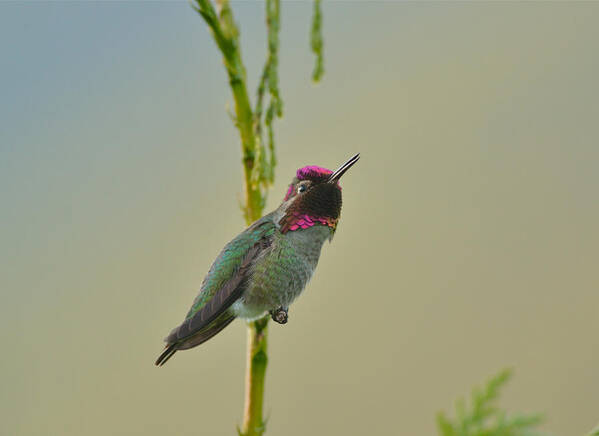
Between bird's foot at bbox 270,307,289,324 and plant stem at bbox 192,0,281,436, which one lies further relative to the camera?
bird's foot at bbox 270,307,289,324

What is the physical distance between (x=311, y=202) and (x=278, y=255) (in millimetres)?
165

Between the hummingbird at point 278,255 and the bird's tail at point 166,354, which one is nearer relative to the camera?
the bird's tail at point 166,354

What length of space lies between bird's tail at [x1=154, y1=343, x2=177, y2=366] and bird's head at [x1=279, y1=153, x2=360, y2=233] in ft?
1.48

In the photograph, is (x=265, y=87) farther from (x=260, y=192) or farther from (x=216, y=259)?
(x=216, y=259)

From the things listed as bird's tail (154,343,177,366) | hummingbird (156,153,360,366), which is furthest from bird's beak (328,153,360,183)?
bird's tail (154,343,177,366)

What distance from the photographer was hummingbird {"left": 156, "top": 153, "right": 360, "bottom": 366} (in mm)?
1423

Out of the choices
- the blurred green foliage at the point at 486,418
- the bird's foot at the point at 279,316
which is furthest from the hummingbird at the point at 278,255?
the blurred green foliage at the point at 486,418

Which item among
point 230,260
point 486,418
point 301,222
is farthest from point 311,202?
point 486,418

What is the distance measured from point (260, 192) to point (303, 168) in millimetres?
222

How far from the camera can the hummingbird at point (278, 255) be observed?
56.0 inches

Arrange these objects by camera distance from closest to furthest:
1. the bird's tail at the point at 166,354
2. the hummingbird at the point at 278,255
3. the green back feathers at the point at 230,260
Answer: the bird's tail at the point at 166,354 < the hummingbird at the point at 278,255 < the green back feathers at the point at 230,260

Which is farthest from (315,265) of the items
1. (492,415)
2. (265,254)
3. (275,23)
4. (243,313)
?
(492,415)

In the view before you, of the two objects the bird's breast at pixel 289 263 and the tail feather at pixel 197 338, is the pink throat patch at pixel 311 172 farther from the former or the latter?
the tail feather at pixel 197 338

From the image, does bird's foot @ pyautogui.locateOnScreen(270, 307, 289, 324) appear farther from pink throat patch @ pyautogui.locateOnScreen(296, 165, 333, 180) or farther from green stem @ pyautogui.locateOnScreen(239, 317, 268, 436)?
pink throat patch @ pyautogui.locateOnScreen(296, 165, 333, 180)
